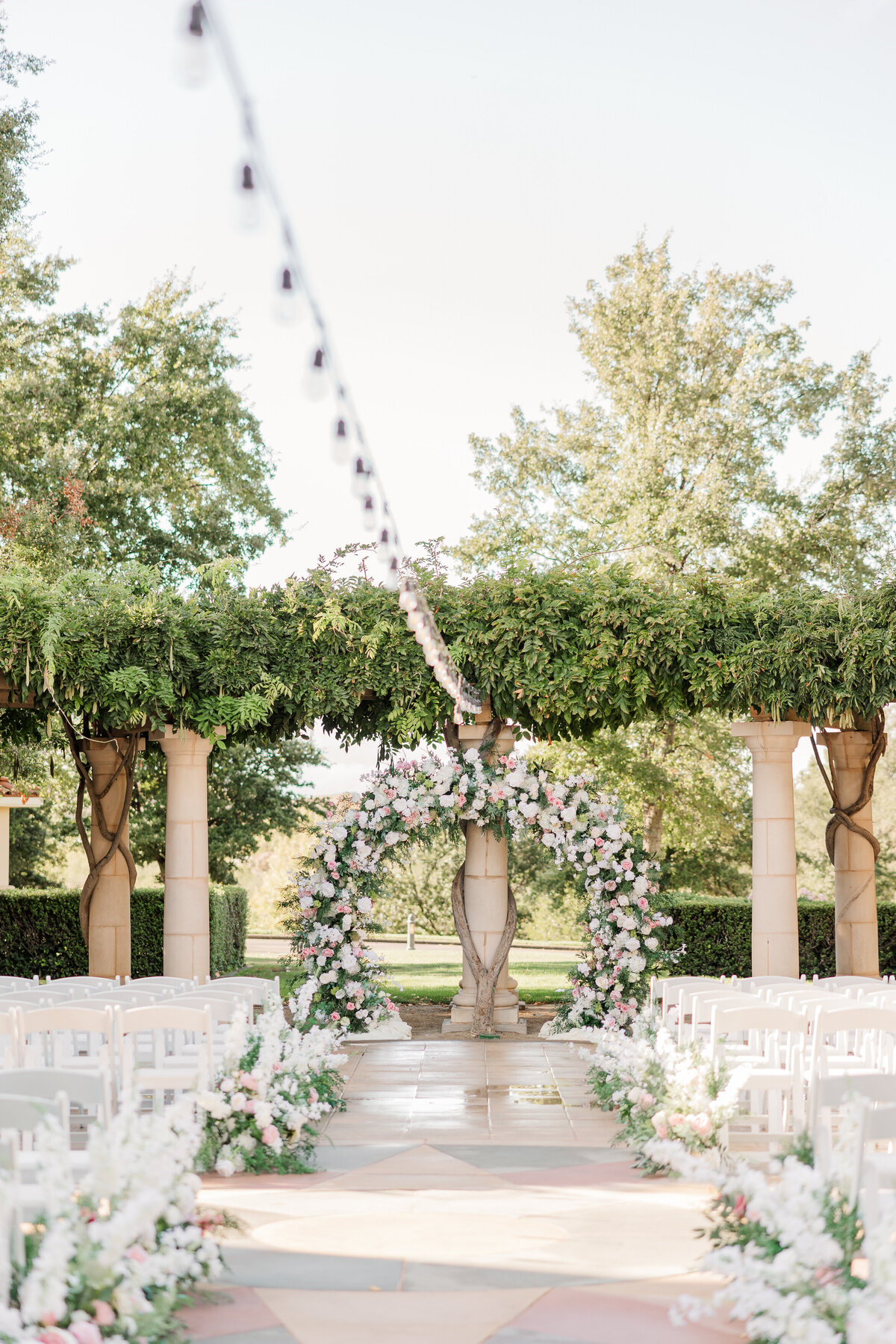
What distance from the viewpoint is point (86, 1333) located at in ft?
12.0

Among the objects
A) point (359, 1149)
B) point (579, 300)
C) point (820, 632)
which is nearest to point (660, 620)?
point (820, 632)

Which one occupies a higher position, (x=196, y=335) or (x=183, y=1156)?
(x=196, y=335)

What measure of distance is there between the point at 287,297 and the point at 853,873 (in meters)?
11.7

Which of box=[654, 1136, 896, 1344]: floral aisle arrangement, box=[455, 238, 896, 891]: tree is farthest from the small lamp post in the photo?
box=[654, 1136, 896, 1344]: floral aisle arrangement

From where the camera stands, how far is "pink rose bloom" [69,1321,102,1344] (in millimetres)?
3656

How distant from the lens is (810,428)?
2472 centimetres

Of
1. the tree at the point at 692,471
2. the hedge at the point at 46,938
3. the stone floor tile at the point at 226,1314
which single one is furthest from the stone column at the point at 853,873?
the stone floor tile at the point at 226,1314

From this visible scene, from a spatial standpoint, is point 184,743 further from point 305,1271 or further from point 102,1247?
point 102,1247

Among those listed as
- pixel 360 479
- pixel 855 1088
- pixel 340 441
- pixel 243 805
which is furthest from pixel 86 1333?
pixel 243 805

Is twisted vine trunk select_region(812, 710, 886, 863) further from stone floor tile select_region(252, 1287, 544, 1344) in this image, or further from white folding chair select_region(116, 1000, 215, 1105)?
stone floor tile select_region(252, 1287, 544, 1344)

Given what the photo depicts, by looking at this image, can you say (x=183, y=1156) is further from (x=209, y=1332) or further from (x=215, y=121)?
(x=215, y=121)

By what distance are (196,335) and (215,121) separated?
59.8ft

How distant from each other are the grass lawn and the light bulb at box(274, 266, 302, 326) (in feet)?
Result: 34.2

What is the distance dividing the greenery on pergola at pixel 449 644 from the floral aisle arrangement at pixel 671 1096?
5.35 m
